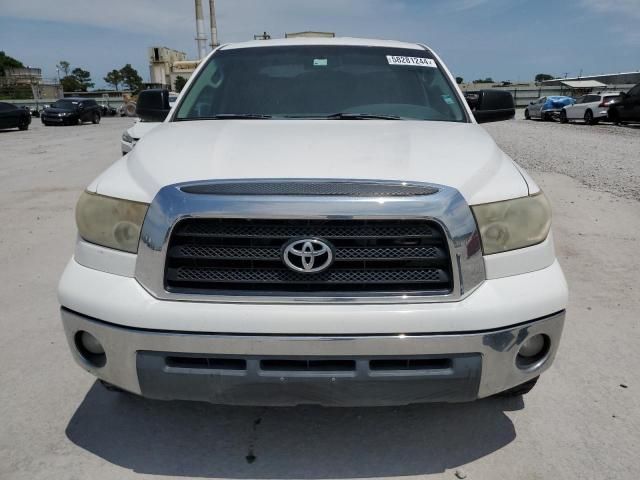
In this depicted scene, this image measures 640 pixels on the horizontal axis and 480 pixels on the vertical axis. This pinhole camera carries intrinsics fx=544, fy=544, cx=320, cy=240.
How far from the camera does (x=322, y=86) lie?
349 centimetres

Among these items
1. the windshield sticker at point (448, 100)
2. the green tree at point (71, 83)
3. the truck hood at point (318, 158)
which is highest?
the windshield sticker at point (448, 100)

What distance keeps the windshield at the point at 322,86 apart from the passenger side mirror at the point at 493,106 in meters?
0.37

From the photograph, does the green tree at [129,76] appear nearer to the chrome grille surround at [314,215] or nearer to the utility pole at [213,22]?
the utility pole at [213,22]

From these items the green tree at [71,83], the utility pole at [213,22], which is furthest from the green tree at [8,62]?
the utility pole at [213,22]

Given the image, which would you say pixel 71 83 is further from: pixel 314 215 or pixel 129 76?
pixel 314 215

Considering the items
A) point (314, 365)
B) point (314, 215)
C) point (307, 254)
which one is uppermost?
point (314, 215)

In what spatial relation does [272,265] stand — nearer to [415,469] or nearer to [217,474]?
[217,474]

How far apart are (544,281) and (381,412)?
103 cm

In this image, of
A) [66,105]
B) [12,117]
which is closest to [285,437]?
[12,117]

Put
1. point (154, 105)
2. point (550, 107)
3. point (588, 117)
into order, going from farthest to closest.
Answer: point (550, 107), point (588, 117), point (154, 105)

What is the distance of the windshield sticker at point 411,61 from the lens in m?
3.69

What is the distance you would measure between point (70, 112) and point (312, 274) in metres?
31.0

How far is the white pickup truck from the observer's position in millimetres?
1965

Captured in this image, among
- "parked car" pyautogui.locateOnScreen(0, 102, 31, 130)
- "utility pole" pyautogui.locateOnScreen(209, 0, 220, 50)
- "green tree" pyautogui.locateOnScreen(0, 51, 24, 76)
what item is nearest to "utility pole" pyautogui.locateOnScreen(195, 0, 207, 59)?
"utility pole" pyautogui.locateOnScreen(209, 0, 220, 50)
